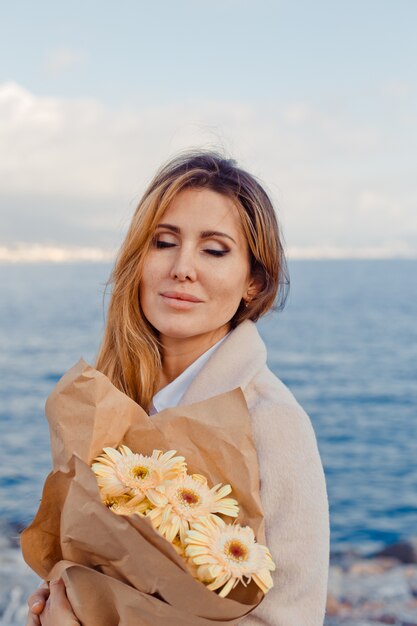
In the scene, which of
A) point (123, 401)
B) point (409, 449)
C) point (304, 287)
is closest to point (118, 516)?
point (123, 401)

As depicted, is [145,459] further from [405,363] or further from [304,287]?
[304,287]

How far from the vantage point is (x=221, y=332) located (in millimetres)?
2375

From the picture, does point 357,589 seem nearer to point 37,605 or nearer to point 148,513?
point 37,605

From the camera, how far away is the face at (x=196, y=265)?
2162 mm

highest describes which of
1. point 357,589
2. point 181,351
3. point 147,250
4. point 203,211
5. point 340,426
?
point 203,211

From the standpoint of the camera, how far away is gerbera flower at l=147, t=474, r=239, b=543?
149 centimetres

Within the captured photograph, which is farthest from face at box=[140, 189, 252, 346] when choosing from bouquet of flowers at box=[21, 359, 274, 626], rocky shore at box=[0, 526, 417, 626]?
rocky shore at box=[0, 526, 417, 626]

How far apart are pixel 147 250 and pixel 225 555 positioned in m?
1.07

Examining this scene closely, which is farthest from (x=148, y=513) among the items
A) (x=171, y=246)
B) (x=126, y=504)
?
(x=171, y=246)

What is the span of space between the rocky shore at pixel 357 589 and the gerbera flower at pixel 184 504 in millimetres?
6225

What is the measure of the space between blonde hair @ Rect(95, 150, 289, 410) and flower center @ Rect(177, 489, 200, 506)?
81cm

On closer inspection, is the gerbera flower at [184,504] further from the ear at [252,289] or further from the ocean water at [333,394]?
the ear at [252,289]

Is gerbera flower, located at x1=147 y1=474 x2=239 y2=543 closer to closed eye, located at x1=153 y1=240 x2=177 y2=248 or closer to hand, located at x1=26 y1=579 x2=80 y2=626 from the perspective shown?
hand, located at x1=26 y1=579 x2=80 y2=626

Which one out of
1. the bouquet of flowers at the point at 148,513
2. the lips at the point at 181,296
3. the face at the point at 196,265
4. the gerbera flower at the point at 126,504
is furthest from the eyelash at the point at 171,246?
the gerbera flower at the point at 126,504
